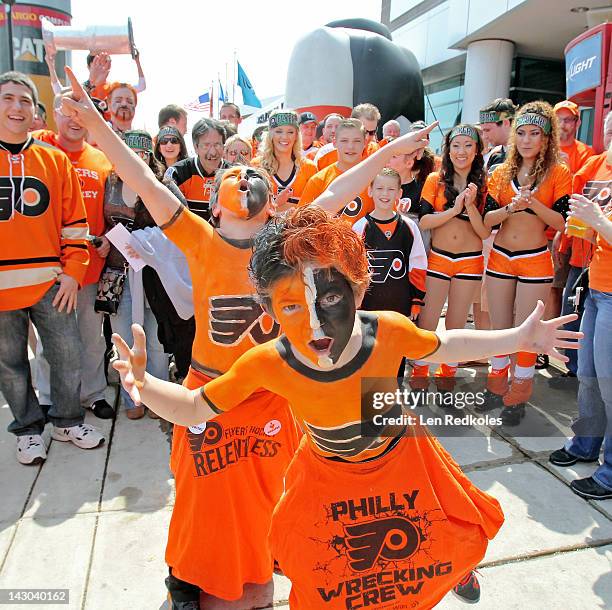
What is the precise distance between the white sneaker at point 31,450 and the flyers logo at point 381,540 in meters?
2.40

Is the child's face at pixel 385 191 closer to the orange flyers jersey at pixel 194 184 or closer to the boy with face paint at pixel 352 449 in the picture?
the orange flyers jersey at pixel 194 184

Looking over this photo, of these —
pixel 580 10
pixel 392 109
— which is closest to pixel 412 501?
pixel 392 109

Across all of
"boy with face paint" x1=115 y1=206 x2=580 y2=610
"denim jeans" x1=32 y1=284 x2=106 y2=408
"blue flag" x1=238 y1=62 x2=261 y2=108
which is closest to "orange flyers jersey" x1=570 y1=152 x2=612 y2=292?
"boy with face paint" x1=115 y1=206 x2=580 y2=610

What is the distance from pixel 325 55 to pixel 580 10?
5.66 meters

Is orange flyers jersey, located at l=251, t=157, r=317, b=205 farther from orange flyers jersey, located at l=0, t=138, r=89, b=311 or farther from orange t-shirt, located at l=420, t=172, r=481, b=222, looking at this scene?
orange flyers jersey, located at l=0, t=138, r=89, b=311

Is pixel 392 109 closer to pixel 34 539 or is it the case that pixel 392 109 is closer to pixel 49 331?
pixel 49 331

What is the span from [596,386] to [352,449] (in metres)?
2.15

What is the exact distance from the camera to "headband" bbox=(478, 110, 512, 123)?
502 cm

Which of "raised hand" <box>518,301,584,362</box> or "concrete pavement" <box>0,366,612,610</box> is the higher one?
"raised hand" <box>518,301,584,362</box>

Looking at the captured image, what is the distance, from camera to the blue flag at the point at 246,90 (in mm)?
15242

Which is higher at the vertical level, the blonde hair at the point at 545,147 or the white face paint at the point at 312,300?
the blonde hair at the point at 545,147

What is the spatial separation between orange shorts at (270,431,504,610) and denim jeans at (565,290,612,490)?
1609 millimetres

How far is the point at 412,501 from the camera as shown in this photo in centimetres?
165

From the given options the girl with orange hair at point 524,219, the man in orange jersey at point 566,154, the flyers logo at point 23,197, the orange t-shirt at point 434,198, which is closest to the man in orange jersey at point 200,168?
the flyers logo at point 23,197
